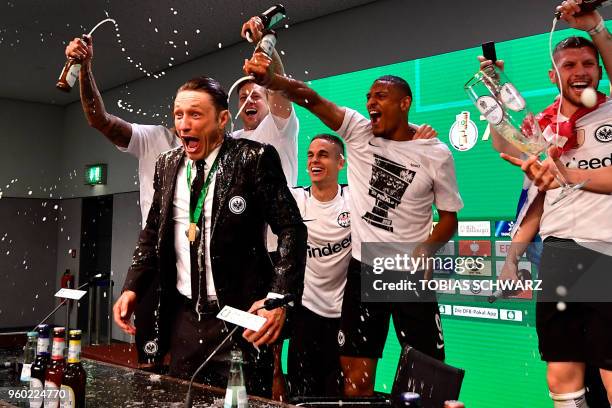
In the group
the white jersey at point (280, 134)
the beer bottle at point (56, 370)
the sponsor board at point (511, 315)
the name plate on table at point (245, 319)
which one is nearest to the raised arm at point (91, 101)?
the white jersey at point (280, 134)

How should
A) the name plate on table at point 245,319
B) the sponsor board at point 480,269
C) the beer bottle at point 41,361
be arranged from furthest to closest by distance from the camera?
the sponsor board at point 480,269 → the beer bottle at point 41,361 → the name plate on table at point 245,319

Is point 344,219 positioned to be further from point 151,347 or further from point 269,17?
point 151,347

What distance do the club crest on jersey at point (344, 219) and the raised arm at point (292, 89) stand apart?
2.03 ft

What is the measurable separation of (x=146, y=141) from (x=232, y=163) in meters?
1.36

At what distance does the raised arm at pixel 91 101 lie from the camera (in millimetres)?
2891

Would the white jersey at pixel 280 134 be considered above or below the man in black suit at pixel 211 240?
above

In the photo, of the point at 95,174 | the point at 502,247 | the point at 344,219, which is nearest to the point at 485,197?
the point at 502,247

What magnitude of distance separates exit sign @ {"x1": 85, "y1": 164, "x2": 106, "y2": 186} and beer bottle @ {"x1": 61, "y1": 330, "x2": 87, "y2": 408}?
7018 millimetres

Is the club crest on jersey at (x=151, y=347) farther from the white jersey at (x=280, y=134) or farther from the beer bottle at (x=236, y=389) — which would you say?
the white jersey at (x=280, y=134)

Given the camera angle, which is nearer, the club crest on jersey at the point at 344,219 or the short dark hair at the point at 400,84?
the short dark hair at the point at 400,84

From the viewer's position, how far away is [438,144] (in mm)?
3174

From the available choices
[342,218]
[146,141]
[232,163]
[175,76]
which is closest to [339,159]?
[342,218]

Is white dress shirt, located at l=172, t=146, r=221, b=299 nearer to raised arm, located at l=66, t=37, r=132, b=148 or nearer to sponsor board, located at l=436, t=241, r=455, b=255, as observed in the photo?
raised arm, located at l=66, t=37, r=132, b=148

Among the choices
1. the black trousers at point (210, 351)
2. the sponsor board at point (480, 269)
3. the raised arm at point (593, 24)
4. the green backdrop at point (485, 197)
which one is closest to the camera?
the black trousers at point (210, 351)
